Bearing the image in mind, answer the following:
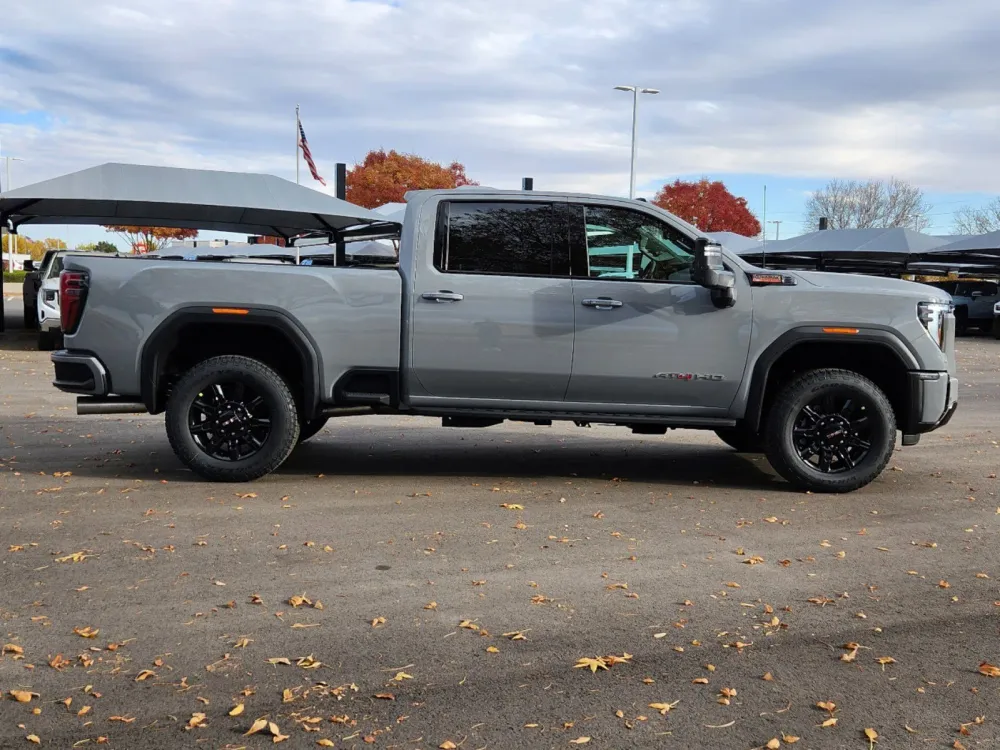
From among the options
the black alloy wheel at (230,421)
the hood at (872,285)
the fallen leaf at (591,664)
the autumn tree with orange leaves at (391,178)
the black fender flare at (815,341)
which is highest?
the autumn tree with orange leaves at (391,178)

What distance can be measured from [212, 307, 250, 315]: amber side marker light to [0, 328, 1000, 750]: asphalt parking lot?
120cm

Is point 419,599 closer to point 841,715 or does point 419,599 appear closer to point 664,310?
point 841,715

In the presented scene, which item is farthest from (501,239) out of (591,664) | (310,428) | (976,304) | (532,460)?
(976,304)

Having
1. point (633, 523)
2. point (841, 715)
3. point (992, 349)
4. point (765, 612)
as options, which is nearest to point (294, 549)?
point (633, 523)

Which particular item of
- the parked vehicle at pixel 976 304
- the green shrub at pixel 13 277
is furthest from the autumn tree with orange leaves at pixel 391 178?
the green shrub at pixel 13 277

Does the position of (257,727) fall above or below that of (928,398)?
below

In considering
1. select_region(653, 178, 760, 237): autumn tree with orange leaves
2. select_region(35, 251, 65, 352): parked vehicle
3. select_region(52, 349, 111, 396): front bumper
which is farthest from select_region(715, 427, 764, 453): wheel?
select_region(653, 178, 760, 237): autumn tree with orange leaves

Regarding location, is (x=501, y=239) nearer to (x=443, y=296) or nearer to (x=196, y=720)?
(x=443, y=296)

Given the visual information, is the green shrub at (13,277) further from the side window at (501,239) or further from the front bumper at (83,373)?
the side window at (501,239)

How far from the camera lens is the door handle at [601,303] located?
703cm

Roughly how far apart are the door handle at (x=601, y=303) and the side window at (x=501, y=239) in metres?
0.27

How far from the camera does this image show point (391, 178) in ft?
153

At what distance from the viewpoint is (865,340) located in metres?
7.10

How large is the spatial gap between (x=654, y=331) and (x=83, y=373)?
155 inches
